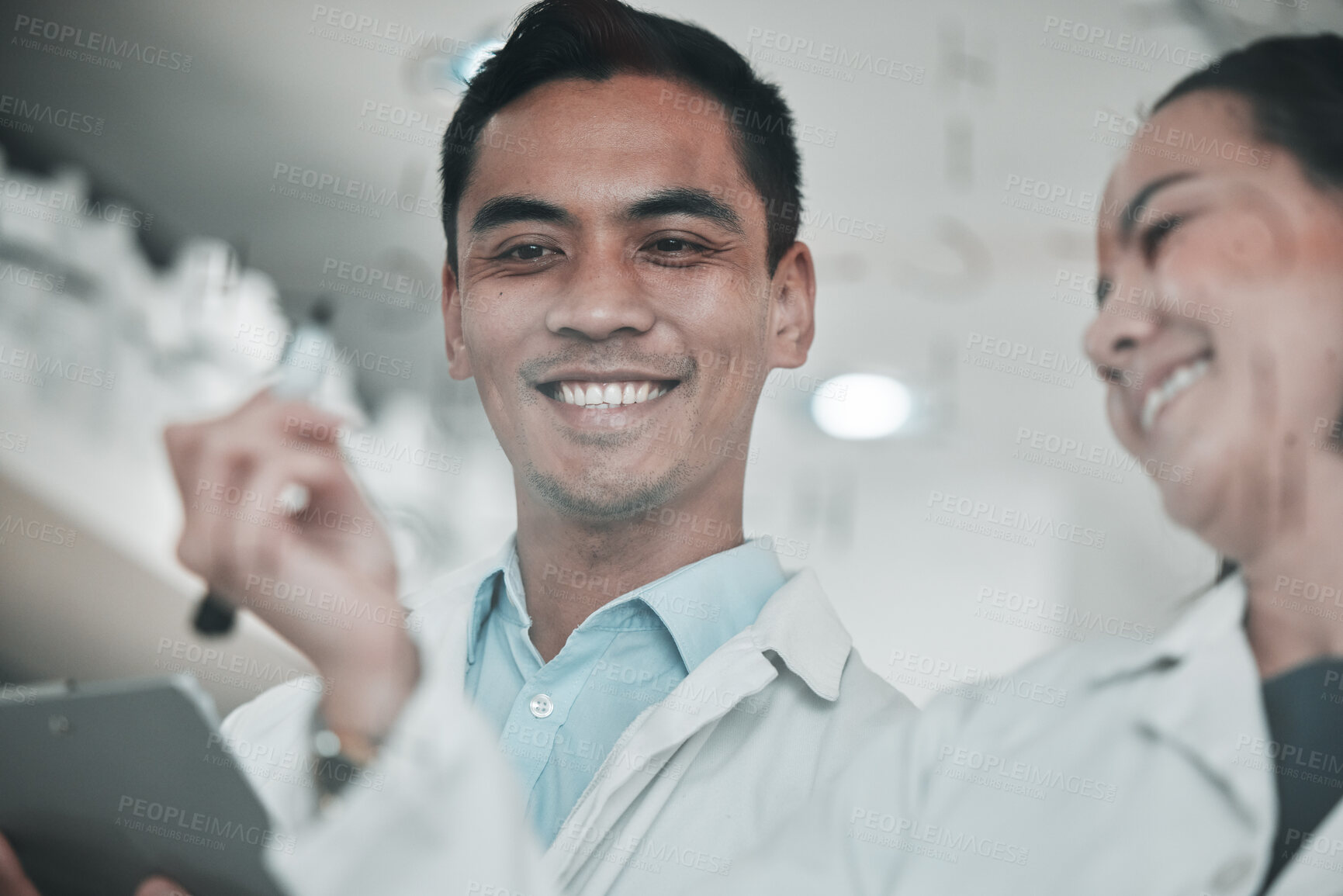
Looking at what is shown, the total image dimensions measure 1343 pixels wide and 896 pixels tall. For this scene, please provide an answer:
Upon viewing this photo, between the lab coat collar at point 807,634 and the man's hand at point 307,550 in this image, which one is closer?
the lab coat collar at point 807,634

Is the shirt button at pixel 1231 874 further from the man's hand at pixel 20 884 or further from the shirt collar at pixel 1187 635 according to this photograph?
the man's hand at pixel 20 884

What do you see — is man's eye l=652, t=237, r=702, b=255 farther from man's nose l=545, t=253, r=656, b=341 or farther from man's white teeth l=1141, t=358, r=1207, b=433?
man's white teeth l=1141, t=358, r=1207, b=433

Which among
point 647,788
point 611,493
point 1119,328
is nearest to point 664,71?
point 611,493

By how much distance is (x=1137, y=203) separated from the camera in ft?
3.91

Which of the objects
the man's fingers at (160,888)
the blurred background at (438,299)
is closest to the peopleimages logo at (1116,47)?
the blurred background at (438,299)

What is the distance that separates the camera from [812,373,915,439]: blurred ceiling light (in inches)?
48.4

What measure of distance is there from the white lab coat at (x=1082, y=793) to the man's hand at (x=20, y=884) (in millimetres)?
735

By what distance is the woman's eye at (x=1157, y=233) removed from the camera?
1166 millimetres

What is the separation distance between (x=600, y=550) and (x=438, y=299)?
1.42 feet

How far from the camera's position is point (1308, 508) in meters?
1.10

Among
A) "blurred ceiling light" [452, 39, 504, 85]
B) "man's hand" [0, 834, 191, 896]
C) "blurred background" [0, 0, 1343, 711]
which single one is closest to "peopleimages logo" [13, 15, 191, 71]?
"blurred background" [0, 0, 1343, 711]

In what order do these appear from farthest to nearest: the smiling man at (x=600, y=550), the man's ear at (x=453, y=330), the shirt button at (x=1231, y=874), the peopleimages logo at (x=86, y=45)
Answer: the peopleimages logo at (x=86, y=45), the man's ear at (x=453, y=330), the smiling man at (x=600, y=550), the shirt button at (x=1231, y=874)

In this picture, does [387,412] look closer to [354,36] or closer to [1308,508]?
[354,36]

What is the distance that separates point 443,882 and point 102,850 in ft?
1.74
